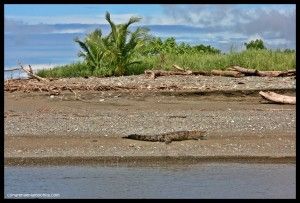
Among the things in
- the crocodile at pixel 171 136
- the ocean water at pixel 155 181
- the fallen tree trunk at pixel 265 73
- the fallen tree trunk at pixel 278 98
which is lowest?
the ocean water at pixel 155 181

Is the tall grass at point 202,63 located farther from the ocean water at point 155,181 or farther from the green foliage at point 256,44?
the ocean water at point 155,181

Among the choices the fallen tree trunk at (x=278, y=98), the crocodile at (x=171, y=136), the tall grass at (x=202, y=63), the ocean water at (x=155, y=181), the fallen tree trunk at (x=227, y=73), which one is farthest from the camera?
the tall grass at (x=202, y=63)

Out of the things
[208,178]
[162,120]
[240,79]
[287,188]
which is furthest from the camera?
[240,79]

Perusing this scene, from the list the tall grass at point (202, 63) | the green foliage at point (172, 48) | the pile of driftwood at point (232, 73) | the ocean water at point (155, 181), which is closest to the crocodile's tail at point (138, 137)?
the ocean water at point (155, 181)

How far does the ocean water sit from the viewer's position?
7723 millimetres

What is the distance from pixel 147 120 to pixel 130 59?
27.4 feet

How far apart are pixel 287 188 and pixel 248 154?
2.16m

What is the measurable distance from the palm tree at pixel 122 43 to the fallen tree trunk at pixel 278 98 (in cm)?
657

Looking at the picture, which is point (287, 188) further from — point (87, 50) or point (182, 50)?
point (182, 50)

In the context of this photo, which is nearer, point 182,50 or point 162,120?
point 162,120

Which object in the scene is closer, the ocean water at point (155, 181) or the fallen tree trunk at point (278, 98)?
the ocean water at point (155, 181)

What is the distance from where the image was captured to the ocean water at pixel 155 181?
25.3 ft

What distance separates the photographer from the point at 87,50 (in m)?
21.3
